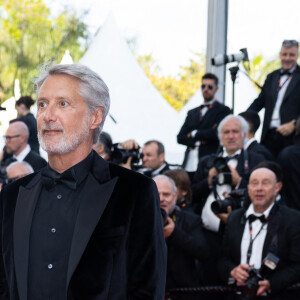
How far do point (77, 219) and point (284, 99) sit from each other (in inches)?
189

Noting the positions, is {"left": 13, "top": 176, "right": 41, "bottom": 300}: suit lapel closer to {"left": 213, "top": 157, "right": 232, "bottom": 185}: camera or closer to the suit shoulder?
the suit shoulder

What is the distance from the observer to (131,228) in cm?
214

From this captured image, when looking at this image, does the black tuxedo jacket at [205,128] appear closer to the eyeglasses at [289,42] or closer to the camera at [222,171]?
the eyeglasses at [289,42]

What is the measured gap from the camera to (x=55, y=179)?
2.21 meters

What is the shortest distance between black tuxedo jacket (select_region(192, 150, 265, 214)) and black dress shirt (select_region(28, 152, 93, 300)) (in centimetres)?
353

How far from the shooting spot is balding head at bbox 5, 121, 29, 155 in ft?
23.1

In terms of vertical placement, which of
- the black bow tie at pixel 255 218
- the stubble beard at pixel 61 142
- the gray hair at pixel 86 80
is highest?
the gray hair at pixel 86 80

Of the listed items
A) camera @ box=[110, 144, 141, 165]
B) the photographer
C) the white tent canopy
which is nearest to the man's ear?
camera @ box=[110, 144, 141, 165]

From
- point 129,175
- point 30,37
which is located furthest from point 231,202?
point 30,37

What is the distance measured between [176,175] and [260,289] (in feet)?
4.74

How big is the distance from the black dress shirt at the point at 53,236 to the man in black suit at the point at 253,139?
4.01m

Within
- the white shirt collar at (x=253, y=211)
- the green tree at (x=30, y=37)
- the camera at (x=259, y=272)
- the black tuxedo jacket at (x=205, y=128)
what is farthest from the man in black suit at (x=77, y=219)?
the green tree at (x=30, y=37)

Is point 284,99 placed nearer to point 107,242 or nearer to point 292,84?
point 292,84

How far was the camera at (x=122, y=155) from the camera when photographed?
250 inches
